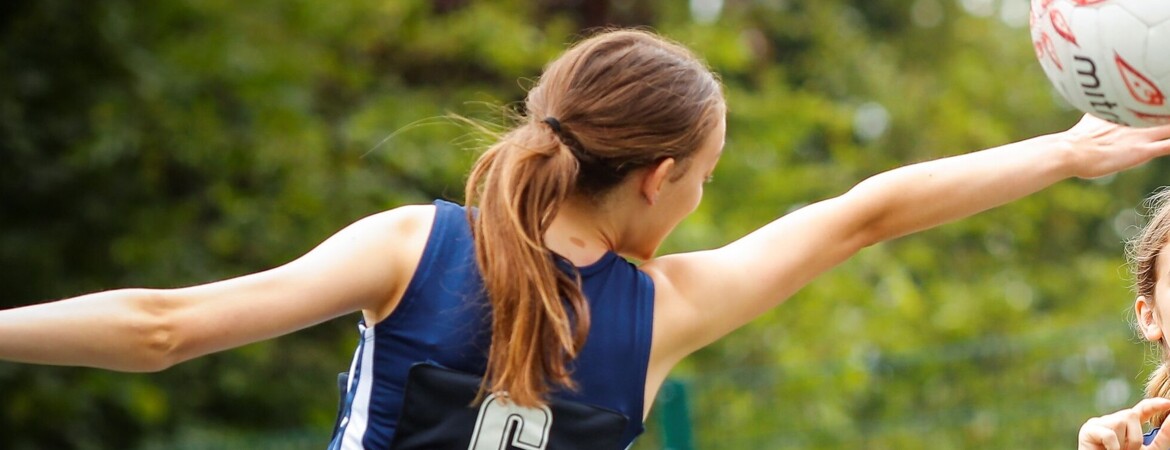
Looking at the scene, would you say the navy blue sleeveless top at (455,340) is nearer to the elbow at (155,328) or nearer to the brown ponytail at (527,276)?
the brown ponytail at (527,276)

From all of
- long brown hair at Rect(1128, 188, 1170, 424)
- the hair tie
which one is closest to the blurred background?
long brown hair at Rect(1128, 188, 1170, 424)

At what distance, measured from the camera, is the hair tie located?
2.21m

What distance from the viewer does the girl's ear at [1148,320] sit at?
238 centimetres

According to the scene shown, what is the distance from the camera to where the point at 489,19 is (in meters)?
8.20

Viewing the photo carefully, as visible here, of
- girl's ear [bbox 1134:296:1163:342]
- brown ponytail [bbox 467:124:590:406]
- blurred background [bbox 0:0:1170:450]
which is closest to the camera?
brown ponytail [bbox 467:124:590:406]

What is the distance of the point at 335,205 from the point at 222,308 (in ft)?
19.3

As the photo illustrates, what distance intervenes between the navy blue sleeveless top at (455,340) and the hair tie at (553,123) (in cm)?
20

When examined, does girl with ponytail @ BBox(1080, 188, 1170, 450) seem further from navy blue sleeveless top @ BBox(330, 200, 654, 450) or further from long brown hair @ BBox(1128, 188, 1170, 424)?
navy blue sleeveless top @ BBox(330, 200, 654, 450)

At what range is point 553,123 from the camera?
2217 mm

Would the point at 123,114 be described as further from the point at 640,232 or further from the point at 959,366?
the point at 640,232

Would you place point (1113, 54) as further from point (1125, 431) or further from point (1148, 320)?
point (1125, 431)

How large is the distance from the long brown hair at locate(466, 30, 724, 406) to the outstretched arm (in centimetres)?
19

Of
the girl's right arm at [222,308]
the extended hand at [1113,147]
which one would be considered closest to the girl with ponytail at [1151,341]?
the extended hand at [1113,147]

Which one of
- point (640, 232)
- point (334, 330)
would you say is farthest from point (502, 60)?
point (640, 232)
